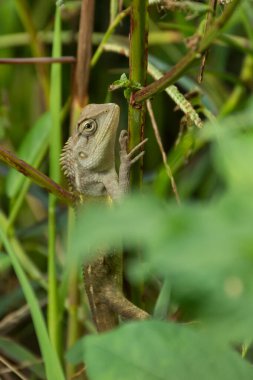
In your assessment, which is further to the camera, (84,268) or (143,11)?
(84,268)

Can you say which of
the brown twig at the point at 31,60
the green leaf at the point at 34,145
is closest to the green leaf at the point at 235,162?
the brown twig at the point at 31,60

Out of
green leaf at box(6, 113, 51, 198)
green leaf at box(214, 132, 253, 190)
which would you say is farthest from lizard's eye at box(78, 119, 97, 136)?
green leaf at box(214, 132, 253, 190)

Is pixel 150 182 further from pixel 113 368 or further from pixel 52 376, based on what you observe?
pixel 113 368

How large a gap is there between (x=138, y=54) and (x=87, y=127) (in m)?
0.80

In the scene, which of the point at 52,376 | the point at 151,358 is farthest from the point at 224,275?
the point at 52,376

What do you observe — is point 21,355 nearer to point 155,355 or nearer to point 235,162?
point 155,355

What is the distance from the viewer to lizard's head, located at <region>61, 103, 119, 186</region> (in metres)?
2.04

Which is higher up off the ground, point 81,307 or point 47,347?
point 47,347

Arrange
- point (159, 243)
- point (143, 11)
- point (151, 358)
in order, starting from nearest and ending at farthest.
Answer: point (159, 243)
point (151, 358)
point (143, 11)

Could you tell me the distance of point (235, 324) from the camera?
448 millimetres

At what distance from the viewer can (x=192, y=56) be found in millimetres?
873

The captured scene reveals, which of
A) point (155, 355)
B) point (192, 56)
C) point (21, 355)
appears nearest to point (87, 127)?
point (21, 355)

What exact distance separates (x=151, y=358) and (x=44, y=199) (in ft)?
5.86

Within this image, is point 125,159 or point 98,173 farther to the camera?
point 98,173
